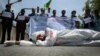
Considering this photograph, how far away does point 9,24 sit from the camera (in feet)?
43.5

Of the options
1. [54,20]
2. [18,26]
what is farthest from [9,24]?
[54,20]

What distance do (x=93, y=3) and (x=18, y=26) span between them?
8.84m

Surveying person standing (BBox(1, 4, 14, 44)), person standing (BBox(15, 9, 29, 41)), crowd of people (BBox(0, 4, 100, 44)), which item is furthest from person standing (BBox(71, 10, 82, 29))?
person standing (BBox(1, 4, 14, 44))

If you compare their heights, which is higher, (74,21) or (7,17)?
(7,17)

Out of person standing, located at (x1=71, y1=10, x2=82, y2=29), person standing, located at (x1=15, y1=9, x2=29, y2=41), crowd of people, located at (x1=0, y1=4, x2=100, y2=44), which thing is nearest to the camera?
crowd of people, located at (x1=0, y1=4, x2=100, y2=44)

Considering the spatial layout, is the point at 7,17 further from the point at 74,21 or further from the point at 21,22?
the point at 74,21

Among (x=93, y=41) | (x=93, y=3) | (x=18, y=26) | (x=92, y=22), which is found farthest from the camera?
(x=93, y=3)

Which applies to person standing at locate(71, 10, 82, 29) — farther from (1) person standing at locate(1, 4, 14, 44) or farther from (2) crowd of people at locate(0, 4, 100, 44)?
(1) person standing at locate(1, 4, 14, 44)

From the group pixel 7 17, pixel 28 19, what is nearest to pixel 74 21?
pixel 28 19

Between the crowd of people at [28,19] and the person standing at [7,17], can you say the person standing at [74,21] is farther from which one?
the person standing at [7,17]

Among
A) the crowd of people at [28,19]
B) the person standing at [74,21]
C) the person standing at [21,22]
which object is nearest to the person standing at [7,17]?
the crowd of people at [28,19]

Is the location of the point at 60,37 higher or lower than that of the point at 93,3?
lower

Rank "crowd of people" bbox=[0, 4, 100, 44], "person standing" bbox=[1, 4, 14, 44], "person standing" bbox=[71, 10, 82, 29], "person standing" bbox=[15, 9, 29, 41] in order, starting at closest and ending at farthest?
1. "crowd of people" bbox=[0, 4, 100, 44]
2. "person standing" bbox=[1, 4, 14, 44]
3. "person standing" bbox=[71, 10, 82, 29]
4. "person standing" bbox=[15, 9, 29, 41]

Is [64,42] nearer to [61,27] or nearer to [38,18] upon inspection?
[61,27]
